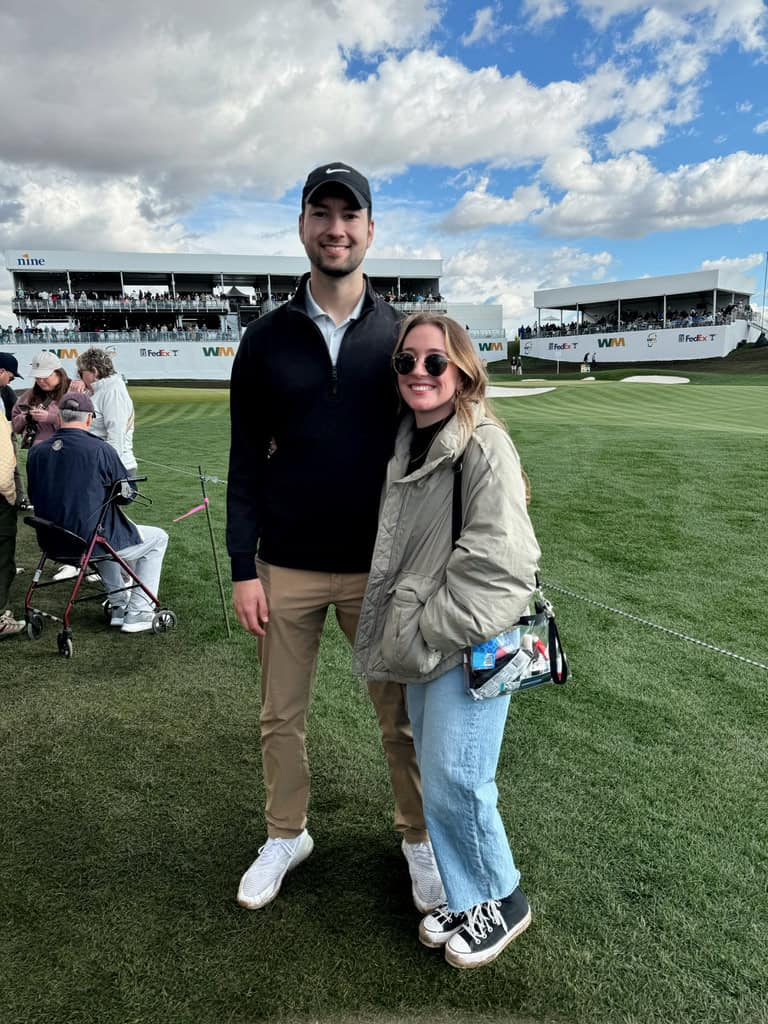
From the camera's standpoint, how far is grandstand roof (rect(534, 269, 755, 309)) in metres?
51.3

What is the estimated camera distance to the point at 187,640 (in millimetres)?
5000

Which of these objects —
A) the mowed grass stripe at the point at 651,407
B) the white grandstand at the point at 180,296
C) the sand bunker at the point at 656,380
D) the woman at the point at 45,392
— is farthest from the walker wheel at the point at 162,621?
the white grandstand at the point at 180,296

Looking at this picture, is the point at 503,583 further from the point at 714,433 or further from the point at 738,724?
the point at 714,433

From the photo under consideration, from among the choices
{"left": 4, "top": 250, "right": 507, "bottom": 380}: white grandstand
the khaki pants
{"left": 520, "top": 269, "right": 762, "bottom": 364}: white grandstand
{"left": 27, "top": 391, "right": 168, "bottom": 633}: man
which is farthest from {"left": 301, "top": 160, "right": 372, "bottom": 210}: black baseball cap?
{"left": 520, "top": 269, "right": 762, "bottom": 364}: white grandstand

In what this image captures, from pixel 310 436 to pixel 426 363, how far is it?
515 millimetres

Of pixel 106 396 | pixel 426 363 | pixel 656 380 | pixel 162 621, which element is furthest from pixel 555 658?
pixel 656 380

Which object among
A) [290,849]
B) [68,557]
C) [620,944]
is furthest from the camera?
[68,557]

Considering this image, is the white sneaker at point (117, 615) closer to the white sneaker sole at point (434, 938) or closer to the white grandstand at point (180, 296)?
the white sneaker sole at point (434, 938)

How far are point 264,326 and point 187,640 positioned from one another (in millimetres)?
3199

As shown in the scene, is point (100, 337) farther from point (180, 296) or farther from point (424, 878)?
point (424, 878)

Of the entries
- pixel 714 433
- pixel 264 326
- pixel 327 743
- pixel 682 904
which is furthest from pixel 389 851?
pixel 714 433

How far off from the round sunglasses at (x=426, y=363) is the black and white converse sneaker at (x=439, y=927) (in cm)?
182

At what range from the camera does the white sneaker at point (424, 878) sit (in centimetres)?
248

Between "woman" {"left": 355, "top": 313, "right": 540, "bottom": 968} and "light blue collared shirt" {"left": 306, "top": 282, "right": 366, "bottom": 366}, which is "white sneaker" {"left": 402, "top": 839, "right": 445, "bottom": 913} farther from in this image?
"light blue collared shirt" {"left": 306, "top": 282, "right": 366, "bottom": 366}
